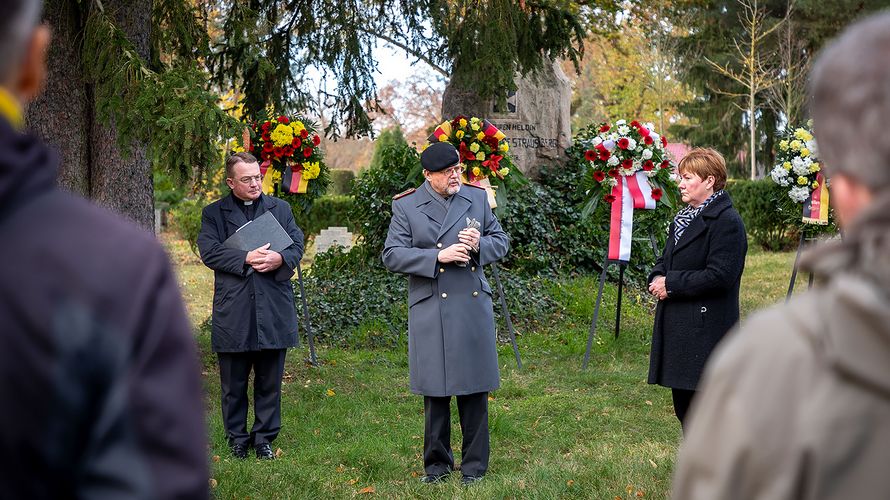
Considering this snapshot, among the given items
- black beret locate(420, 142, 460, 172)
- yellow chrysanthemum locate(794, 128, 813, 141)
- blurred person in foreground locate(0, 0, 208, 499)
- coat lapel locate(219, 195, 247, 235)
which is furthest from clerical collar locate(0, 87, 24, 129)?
yellow chrysanthemum locate(794, 128, 813, 141)

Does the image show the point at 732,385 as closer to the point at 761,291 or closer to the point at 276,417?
the point at 276,417

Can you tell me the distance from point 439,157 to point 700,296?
1.78 m

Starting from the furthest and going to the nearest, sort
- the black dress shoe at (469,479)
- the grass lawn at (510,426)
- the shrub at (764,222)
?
the shrub at (764,222) → the black dress shoe at (469,479) → the grass lawn at (510,426)

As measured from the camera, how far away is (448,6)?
438 inches

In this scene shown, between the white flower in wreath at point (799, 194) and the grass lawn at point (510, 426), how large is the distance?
88.9 inches

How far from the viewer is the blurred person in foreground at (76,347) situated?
1.46 meters

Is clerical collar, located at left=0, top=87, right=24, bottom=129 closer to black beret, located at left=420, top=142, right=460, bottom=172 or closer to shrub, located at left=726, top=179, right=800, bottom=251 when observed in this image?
black beret, located at left=420, top=142, right=460, bottom=172

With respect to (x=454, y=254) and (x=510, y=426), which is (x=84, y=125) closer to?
(x=454, y=254)

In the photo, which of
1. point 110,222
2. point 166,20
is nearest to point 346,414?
point 166,20

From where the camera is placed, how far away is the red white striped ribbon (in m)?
9.62

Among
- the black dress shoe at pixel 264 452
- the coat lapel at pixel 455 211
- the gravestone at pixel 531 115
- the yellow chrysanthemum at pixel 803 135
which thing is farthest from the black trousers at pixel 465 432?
the gravestone at pixel 531 115

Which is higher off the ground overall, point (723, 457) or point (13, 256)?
point (13, 256)

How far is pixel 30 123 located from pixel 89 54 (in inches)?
33.1

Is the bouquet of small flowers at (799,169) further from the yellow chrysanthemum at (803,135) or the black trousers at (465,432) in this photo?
the black trousers at (465,432)
